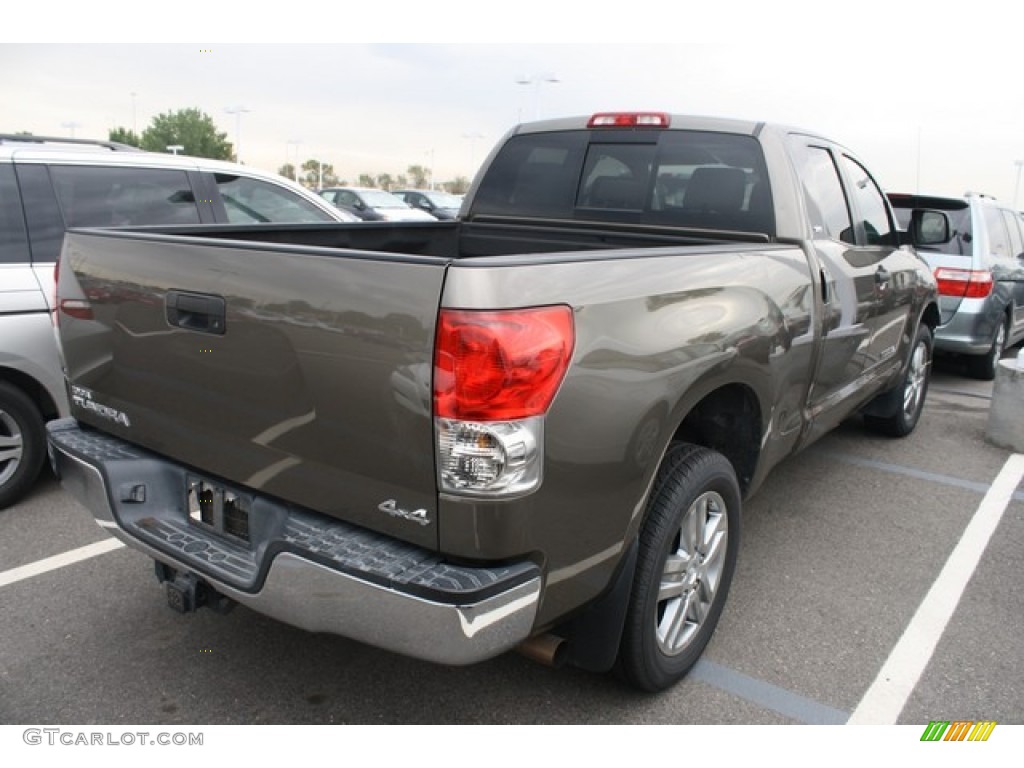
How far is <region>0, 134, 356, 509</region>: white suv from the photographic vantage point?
413 cm

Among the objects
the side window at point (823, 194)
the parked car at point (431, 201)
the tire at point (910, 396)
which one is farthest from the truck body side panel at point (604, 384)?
the parked car at point (431, 201)

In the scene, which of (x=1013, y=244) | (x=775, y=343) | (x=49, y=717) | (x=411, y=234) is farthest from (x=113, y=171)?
(x=1013, y=244)

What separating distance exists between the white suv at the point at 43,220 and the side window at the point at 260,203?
0.20 meters

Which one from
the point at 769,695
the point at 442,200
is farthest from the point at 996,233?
the point at 442,200

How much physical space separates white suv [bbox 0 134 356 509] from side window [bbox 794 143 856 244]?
3.51 m

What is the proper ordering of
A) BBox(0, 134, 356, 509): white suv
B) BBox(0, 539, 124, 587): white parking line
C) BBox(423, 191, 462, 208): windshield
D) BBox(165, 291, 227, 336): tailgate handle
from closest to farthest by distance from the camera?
BBox(165, 291, 227, 336): tailgate handle, BBox(0, 539, 124, 587): white parking line, BBox(0, 134, 356, 509): white suv, BBox(423, 191, 462, 208): windshield

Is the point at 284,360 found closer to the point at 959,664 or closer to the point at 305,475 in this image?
the point at 305,475

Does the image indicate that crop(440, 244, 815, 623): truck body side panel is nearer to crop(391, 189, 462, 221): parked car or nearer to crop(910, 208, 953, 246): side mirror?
crop(910, 208, 953, 246): side mirror

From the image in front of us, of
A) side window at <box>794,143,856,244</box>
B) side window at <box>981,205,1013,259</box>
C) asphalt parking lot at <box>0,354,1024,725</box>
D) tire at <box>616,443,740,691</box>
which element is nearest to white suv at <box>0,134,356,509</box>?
asphalt parking lot at <box>0,354,1024,725</box>

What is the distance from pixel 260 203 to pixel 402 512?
12.9ft

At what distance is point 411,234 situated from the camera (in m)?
4.20

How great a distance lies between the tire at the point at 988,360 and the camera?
25.9 feet

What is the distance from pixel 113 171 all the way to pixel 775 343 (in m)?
3.82

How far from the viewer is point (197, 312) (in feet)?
7.68
